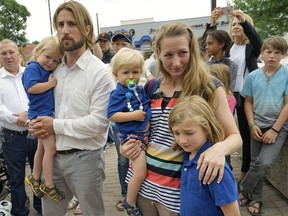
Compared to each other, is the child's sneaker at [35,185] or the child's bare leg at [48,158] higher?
the child's bare leg at [48,158]

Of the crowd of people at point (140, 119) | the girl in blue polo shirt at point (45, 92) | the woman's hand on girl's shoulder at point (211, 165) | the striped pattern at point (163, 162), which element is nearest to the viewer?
the woman's hand on girl's shoulder at point (211, 165)

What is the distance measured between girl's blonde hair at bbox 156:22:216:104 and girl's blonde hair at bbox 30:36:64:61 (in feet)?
3.48

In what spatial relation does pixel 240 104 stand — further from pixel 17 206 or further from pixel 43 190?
pixel 17 206

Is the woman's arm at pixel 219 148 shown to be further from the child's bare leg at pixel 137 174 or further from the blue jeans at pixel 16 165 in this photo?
the blue jeans at pixel 16 165

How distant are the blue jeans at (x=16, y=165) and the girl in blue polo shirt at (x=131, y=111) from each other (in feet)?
6.63

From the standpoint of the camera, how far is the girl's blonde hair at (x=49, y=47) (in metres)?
2.43

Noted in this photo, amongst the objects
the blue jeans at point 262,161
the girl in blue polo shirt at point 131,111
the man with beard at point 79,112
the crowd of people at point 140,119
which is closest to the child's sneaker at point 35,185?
the crowd of people at point 140,119

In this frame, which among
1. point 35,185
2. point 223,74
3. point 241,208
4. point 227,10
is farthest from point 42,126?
point 227,10

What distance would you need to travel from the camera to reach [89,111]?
231 centimetres

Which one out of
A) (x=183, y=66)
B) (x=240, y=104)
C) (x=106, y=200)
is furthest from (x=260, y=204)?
(x=183, y=66)

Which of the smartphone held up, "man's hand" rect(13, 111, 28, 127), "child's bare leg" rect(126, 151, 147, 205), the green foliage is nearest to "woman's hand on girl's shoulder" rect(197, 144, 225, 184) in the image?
"child's bare leg" rect(126, 151, 147, 205)

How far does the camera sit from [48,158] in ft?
7.81

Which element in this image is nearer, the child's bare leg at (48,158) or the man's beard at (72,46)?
the man's beard at (72,46)

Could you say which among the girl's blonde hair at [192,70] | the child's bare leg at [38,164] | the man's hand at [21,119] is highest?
the girl's blonde hair at [192,70]
